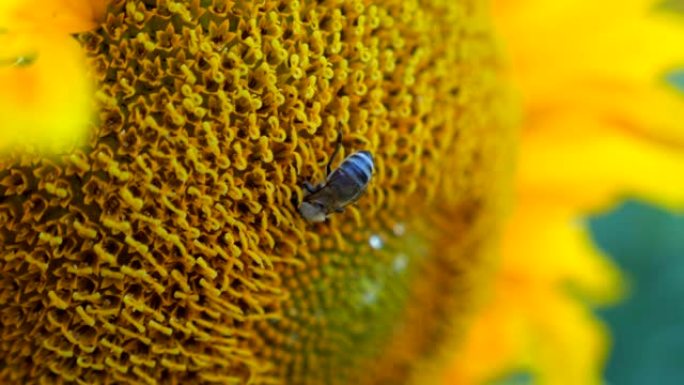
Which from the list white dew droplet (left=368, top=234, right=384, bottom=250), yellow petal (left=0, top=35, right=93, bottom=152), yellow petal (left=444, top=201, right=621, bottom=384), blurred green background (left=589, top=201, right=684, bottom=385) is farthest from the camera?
blurred green background (left=589, top=201, right=684, bottom=385)

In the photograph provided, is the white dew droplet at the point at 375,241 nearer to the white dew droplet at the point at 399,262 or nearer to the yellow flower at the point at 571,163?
the white dew droplet at the point at 399,262

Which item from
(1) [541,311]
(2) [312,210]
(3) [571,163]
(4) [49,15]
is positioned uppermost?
(3) [571,163]

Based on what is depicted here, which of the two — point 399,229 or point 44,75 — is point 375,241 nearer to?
point 399,229

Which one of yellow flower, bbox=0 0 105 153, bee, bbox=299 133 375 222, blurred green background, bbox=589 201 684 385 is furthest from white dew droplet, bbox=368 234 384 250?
blurred green background, bbox=589 201 684 385

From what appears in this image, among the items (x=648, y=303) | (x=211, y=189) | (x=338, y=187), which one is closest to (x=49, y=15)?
(x=211, y=189)

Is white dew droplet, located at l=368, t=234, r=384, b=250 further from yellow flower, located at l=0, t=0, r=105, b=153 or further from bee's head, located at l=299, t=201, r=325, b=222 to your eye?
yellow flower, located at l=0, t=0, r=105, b=153
